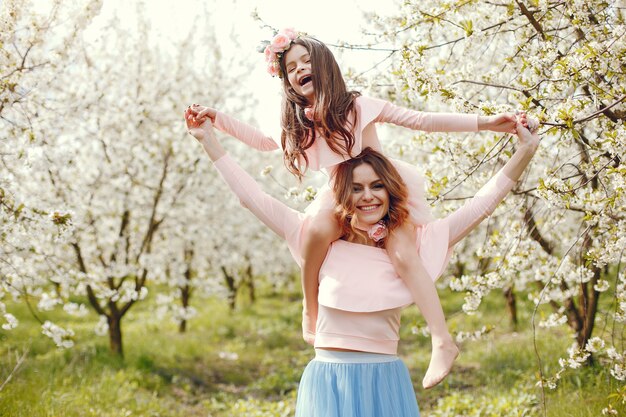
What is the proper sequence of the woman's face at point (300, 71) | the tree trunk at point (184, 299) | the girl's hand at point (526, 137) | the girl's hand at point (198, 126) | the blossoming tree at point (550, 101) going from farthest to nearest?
1. the tree trunk at point (184, 299)
2. the blossoming tree at point (550, 101)
3. the woman's face at point (300, 71)
4. the girl's hand at point (198, 126)
5. the girl's hand at point (526, 137)

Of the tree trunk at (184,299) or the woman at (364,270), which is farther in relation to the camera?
the tree trunk at (184,299)

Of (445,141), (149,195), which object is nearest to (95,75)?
(149,195)

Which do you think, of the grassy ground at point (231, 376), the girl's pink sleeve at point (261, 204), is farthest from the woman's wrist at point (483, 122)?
the grassy ground at point (231, 376)

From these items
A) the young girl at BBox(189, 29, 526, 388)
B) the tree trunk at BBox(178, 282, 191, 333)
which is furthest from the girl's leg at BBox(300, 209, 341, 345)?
the tree trunk at BBox(178, 282, 191, 333)

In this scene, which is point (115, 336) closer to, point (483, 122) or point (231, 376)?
point (231, 376)

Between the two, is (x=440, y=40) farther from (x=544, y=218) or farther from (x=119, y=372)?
(x=119, y=372)

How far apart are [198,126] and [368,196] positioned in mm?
793

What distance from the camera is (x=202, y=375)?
26.9 feet

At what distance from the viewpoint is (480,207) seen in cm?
259

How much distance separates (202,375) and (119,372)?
145cm

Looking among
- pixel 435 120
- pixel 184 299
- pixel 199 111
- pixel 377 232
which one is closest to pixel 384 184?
pixel 377 232

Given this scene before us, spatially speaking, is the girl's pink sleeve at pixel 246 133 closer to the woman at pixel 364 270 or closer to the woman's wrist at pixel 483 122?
the woman at pixel 364 270

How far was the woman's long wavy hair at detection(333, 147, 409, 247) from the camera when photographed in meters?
2.65

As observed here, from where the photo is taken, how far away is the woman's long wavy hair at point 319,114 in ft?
8.84
